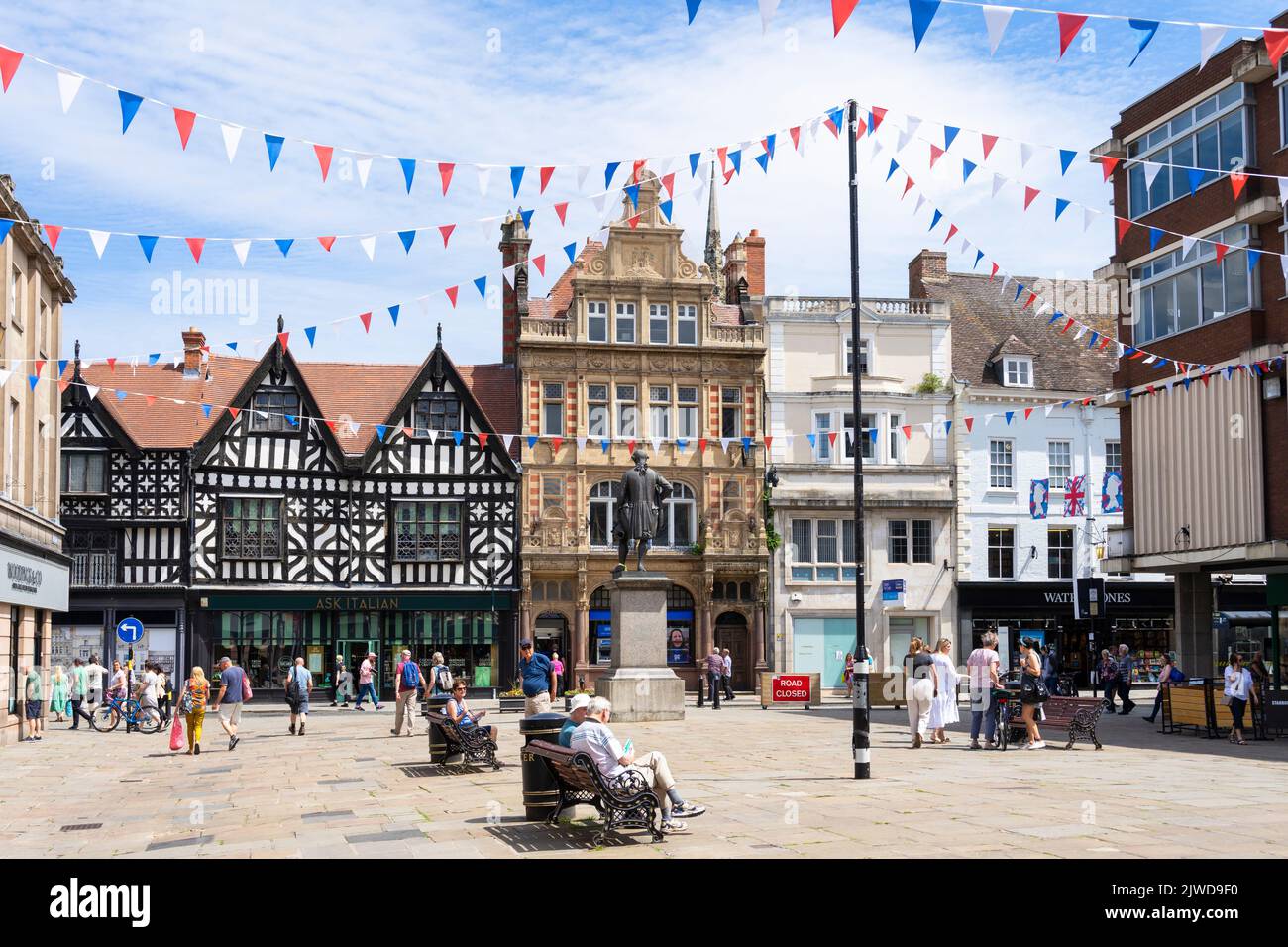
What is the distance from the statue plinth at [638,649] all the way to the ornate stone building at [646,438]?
58.2 feet

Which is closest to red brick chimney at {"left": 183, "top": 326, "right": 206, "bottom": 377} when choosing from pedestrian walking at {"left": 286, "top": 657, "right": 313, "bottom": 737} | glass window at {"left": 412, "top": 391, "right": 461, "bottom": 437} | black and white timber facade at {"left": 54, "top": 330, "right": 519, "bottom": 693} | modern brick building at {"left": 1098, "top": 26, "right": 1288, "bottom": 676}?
black and white timber facade at {"left": 54, "top": 330, "right": 519, "bottom": 693}

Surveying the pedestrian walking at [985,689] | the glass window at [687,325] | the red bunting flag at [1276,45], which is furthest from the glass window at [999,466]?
the red bunting flag at [1276,45]

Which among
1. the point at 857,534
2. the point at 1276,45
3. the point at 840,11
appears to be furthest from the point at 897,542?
the point at 840,11

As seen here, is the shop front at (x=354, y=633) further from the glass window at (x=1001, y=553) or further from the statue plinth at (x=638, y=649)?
the statue plinth at (x=638, y=649)

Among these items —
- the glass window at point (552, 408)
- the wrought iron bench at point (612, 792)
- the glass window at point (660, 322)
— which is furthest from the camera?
the glass window at point (660, 322)

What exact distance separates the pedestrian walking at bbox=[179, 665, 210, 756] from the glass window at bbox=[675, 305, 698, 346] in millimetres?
24018

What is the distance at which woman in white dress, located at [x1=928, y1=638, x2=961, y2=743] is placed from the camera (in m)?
20.7

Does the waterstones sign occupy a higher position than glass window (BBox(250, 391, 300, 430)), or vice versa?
glass window (BBox(250, 391, 300, 430))

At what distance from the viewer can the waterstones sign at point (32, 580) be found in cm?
2398

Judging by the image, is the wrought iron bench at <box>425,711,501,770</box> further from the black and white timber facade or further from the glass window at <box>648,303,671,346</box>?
the glass window at <box>648,303,671,346</box>

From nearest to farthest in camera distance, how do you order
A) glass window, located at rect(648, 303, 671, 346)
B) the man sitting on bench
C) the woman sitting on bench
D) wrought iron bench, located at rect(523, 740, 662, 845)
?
wrought iron bench, located at rect(523, 740, 662, 845) < the man sitting on bench < the woman sitting on bench < glass window, located at rect(648, 303, 671, 346)

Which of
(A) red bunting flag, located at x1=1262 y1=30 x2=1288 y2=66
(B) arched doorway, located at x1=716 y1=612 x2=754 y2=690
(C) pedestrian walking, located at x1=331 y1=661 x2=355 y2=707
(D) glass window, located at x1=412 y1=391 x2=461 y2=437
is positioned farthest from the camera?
(B) arched doorway, located at x1=716 y1=612 x2=754 y2=690

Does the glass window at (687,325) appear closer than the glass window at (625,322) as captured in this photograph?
No
